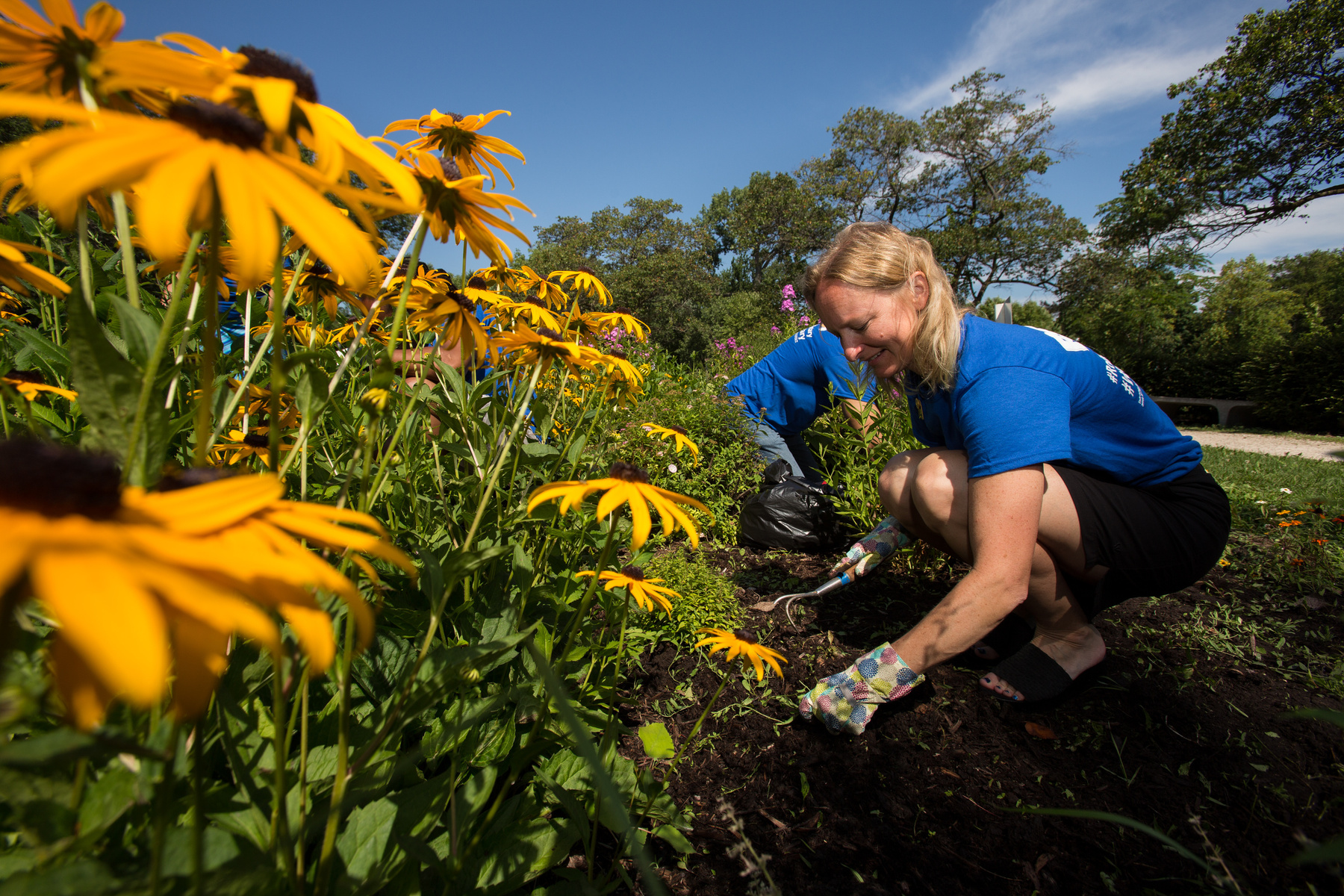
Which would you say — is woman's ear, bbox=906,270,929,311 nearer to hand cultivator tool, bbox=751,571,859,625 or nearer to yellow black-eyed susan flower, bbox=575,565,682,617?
hand cultivator tool, bbox=751,571,859,625

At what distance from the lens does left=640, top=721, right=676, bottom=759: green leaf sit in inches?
39.8

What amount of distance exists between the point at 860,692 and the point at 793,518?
136 cm

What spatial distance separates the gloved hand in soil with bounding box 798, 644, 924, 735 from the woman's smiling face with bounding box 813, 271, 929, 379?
993 mm

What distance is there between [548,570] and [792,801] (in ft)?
2.81

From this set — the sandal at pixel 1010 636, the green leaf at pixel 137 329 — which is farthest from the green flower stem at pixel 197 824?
the sandal at pixel 1010 636

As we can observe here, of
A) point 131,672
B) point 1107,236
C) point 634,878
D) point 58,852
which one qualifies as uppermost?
point 1107,236

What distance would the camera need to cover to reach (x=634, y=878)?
3.66ft

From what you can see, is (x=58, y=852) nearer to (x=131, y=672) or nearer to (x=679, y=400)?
(x=131, y=672)

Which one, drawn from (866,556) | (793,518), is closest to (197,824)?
(866,556)

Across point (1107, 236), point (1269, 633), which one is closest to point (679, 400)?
point (1269, 633)

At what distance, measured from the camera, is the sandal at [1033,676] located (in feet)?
5.46

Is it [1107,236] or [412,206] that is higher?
[1107,236]

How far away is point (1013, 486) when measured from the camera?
57.9 inches

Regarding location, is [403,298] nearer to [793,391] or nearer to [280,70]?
→ [280,70]
